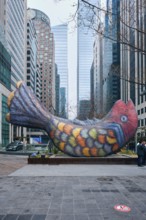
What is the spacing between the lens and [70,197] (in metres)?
8.12

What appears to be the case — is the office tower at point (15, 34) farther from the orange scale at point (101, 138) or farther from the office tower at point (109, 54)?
the orange scale at point (101, 138)

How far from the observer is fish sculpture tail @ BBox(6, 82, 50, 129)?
722 inches

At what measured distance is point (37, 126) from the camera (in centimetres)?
1866

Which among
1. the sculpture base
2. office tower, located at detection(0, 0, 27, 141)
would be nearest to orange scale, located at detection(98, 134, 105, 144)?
the sculpture base

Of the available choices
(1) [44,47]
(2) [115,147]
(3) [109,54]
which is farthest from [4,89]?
(1) [44,47]

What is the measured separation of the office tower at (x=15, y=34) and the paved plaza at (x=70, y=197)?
54695mm

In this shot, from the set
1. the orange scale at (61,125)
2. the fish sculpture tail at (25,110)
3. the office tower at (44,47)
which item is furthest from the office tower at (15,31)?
the orange scale at (61,125)

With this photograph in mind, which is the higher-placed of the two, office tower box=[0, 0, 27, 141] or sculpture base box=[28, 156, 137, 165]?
office tower box=[0, 0, 27, 141]

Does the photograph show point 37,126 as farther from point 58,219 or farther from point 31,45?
point 31,45

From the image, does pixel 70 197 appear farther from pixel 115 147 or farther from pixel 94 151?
pixel 115 147

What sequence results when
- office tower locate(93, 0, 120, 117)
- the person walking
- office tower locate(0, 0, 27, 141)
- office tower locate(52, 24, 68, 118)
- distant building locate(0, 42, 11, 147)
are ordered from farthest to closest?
office tower locate(52, 24, 68, 118), office tower locate(0, 0, 27, 141), distant building locate(0, 42, 11, 147), the person walking, office tower locate(93, 0, 120, 117)

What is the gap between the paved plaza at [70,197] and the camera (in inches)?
253

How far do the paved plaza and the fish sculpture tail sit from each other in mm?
6775

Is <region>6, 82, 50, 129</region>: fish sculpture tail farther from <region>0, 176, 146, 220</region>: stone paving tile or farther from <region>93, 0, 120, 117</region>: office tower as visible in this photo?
<region>0, 176, 146, 220</region>: stone paving tile
